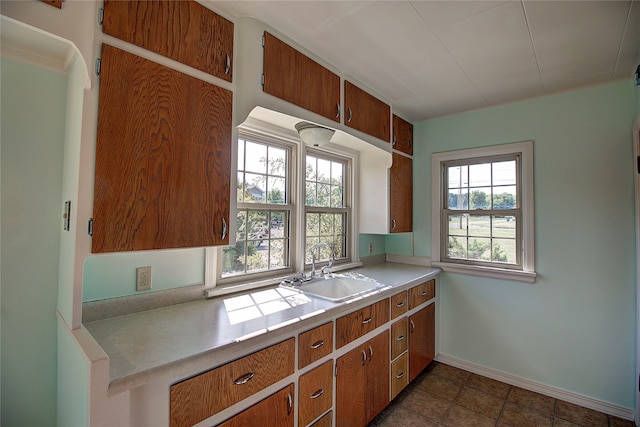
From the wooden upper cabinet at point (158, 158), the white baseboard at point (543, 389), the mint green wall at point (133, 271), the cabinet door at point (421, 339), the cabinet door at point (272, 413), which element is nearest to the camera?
the wooden upper cabinet at point (158, 158)

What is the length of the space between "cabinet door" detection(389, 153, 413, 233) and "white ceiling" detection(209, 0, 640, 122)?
741mm

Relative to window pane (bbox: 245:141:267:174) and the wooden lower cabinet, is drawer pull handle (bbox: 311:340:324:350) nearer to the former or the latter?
the wooden lower cabinet

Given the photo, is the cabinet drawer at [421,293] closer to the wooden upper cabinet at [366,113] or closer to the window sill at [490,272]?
the window sill at [490,272]

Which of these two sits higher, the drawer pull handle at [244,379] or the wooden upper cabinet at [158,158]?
the wooden upper cabinet at [158,158]

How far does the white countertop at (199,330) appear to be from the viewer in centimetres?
104

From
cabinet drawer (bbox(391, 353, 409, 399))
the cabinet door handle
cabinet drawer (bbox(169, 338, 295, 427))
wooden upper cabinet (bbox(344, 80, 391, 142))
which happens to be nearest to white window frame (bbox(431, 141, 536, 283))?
wooden upper cabinet (bbox(344, 80, 391, 142))

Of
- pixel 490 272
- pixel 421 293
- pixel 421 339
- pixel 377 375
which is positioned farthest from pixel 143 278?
pixel 490 272

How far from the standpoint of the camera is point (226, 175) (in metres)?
1.50

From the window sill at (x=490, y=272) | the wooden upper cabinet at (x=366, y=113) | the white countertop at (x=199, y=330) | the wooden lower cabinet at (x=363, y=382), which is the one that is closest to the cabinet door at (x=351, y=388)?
the wooden lower cabinet at (x=363, y=382)

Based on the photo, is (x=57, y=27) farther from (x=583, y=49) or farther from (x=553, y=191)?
(x=553, y=191)

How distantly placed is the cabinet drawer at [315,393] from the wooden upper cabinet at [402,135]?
207 centimetres

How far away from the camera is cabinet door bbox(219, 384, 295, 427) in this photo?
125cm

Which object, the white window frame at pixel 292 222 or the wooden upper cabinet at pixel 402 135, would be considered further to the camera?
the wooden upper cabinet at pixel 402 135

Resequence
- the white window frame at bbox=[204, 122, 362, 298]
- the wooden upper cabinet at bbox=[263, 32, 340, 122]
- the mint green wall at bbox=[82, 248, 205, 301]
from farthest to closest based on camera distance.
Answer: the white window frame at bbox=[204, 122, 362, 298]
the wooden upper cabinet at bbox=[263, 32, 340, 122]
the mint green wall at bbox=[82, 248, 205, 301]
